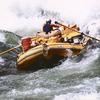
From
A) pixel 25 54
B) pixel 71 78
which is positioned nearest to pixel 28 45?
pixel 25 54

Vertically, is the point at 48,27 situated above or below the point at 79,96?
above

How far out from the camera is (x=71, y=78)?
19.6 meters

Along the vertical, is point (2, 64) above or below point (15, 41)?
below

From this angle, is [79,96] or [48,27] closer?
Answer: [79,96]

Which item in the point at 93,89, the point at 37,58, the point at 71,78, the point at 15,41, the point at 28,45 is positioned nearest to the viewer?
the point at 93,89

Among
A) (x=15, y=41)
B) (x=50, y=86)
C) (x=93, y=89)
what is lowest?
(x=93, y=89)

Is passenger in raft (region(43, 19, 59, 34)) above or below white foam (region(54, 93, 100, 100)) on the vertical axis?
above

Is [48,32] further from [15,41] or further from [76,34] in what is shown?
[15,41]

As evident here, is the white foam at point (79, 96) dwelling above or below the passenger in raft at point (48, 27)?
below

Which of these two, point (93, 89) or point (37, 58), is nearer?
point (93, 89)

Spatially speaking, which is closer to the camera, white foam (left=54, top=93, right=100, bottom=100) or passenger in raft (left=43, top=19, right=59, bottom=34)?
white foam (left=54, top=93, right=100, bottom=100)

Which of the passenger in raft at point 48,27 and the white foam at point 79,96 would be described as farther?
the passenger in raft at point 48,27

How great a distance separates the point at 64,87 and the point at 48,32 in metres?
12.1

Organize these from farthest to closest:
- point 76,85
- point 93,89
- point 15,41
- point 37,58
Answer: point 15,41, point 37,58, point 76,85, point 93,89
